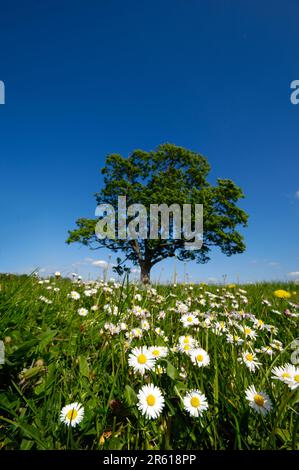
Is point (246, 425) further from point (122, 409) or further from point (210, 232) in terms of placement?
point (210, 232)

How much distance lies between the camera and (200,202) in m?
24.5

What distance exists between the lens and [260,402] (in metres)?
1.28

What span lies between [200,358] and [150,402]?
1.53 ft

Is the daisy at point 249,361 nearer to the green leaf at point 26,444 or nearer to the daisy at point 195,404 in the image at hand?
the daisy at point 195,404

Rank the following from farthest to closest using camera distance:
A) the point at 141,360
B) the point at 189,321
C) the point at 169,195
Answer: the point at 169,195
the point at 189,321
the point at 141,360

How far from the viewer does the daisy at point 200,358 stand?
5.55ft

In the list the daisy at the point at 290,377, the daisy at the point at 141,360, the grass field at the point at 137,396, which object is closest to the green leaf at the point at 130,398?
the grass field at the point at 137,396

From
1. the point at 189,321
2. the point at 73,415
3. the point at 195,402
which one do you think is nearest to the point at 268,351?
the point at 189,321

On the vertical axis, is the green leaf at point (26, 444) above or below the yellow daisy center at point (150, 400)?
below

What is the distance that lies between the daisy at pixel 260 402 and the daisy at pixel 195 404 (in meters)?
0.21

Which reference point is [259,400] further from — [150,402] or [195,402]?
[150,402]
